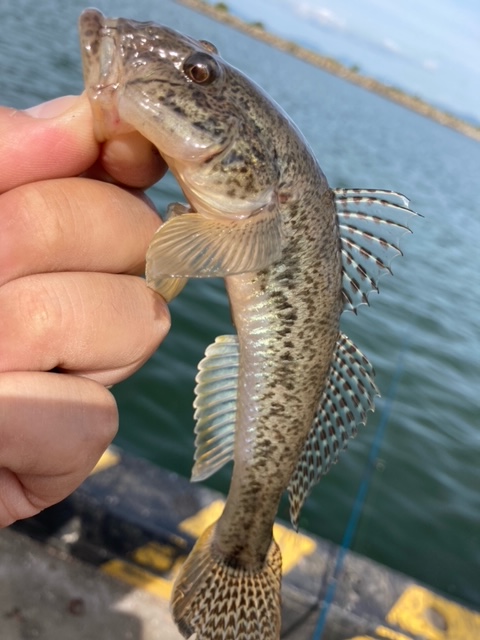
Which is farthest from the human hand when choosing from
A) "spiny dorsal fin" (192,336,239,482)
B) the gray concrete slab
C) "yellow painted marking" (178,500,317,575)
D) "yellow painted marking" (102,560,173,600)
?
"yellow painted marking" (178,500,317,575)

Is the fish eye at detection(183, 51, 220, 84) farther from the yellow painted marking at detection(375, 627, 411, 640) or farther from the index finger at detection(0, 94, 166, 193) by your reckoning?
the yellow painted marking at detection(375, 627, 411, 640)

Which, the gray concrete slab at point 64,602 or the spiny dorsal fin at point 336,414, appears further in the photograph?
the gray concrete slab at point 64,602

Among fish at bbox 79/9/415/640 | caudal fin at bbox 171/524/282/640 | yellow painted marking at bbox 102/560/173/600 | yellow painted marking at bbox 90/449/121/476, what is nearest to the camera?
fish at bbox 79/9/415/640

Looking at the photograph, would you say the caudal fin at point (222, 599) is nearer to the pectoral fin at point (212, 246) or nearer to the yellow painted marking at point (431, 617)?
the yellow painted marking at point (431, 617)

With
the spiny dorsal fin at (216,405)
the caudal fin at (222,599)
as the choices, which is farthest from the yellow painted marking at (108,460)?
the spiny dorsal fin at (216,405)

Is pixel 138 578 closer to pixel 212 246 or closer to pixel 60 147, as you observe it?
pixel 212 246
